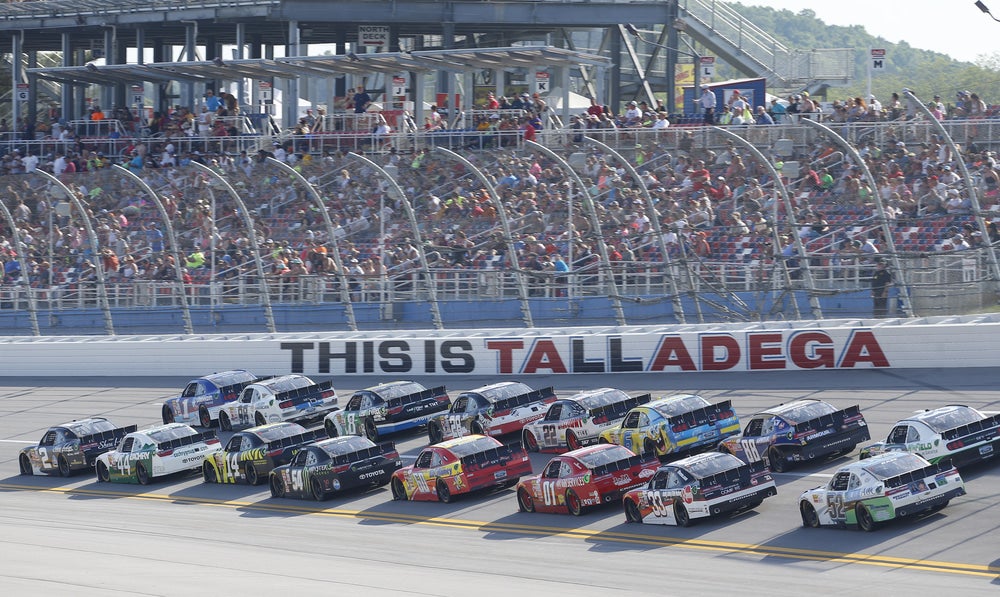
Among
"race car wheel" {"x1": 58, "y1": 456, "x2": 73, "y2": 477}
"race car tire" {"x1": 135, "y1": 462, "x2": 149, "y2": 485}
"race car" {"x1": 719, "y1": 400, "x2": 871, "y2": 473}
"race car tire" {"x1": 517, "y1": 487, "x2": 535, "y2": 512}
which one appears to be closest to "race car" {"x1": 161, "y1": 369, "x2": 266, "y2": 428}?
"race car wheel" {"x1": 58, "y1": 456, "x2": 73, "y2": 477}

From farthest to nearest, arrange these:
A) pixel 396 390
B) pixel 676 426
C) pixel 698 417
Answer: pixel 396 390 → pixel 698 417 → pixel 676 426

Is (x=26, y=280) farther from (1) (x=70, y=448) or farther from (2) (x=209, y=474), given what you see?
(2) (x=209, y=474)

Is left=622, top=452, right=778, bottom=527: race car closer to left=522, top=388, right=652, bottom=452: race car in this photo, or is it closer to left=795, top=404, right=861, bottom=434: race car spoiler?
left=795, top=404, right=861, bottom=434: race car spoiler

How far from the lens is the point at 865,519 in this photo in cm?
1603

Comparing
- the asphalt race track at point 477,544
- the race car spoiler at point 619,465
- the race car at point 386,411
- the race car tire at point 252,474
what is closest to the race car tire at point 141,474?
the asphalt race track at point 477,544

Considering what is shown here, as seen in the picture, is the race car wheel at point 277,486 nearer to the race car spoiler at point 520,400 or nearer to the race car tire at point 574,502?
the race car spoiler at point 520,400

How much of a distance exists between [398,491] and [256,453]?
3.08m

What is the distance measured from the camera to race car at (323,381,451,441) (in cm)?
2417

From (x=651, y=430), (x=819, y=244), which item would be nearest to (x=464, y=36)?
(x=819, y=244)

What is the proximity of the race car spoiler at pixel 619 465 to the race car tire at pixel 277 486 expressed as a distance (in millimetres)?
5563

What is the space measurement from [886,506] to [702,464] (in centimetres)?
246

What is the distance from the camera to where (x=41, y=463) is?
81.0ft

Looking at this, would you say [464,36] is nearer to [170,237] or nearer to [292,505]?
[170,237]

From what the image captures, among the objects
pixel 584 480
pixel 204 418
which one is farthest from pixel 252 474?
pixel 584 480
